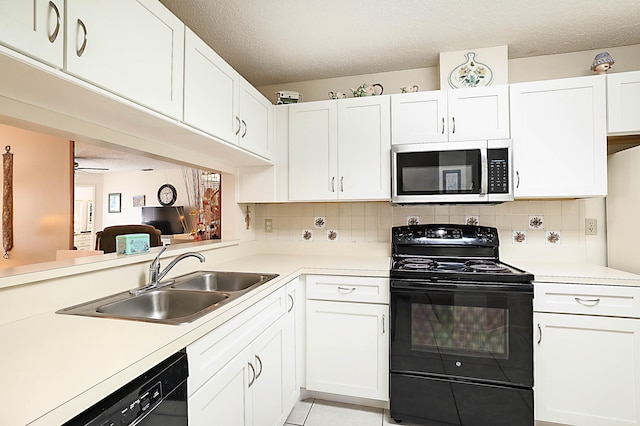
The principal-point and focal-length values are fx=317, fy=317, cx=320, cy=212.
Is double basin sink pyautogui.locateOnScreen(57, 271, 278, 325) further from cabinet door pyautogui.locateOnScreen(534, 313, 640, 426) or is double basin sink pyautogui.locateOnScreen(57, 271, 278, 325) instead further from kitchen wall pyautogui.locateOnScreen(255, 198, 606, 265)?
cabinet door pyautogui.locateOnScreen(534, 313, 640, 426)

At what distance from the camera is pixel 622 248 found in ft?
6.26

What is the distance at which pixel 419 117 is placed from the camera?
207 centimetres

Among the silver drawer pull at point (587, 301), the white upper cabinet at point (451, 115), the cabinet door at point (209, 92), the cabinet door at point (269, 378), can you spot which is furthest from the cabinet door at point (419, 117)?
the cabinet door at point (269, 378)

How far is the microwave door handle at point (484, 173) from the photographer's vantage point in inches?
75.6

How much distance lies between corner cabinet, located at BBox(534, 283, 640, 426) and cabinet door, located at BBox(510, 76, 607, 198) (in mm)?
609

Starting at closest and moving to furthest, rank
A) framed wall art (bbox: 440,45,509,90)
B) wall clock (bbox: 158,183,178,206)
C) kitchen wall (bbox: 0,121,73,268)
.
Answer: framed wall art (bbox: 440,45,509,90) → kitchen wall (bbox: 0,121,73,268) → wall clock (bbox: 158,183,178,206)

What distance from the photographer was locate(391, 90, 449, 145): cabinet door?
204 cm

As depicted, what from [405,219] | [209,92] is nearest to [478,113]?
[405,219]

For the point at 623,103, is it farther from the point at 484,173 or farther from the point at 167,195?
the point at 167,195

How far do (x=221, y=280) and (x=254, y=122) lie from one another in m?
0.99

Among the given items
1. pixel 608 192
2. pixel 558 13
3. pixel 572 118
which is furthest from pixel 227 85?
pixel 608 192

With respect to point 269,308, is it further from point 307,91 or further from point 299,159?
point 307,91

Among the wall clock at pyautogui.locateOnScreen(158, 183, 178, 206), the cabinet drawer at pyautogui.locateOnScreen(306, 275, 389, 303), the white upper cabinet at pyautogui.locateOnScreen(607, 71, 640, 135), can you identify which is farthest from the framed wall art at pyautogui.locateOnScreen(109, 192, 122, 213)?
the white upper cabinet at pyautogui.locateOnScreen(607, 71, 640, 135)

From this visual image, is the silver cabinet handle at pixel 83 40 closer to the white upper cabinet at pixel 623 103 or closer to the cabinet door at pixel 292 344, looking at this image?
the cabinet door at pixel 292 344
